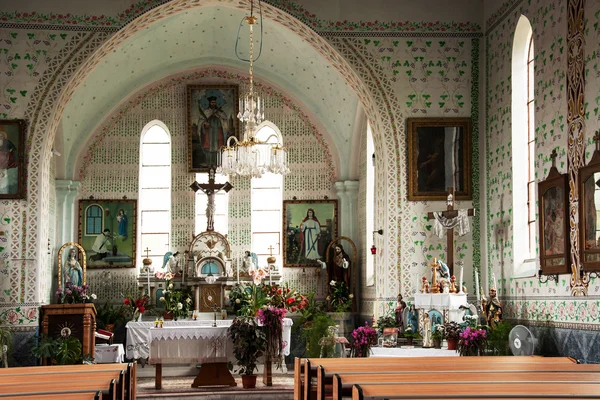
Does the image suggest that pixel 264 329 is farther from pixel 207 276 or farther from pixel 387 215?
pixel 207 276

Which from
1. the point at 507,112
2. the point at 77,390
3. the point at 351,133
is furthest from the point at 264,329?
the point at 77,390

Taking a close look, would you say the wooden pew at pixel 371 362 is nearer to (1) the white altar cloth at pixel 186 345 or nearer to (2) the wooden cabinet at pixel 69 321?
(1) the white altar cloth at pixel 186 345

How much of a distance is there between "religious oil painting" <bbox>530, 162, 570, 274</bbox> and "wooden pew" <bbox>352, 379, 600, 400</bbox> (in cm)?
562

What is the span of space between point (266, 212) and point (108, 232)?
3383mm

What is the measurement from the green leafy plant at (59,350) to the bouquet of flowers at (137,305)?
418 centimetres

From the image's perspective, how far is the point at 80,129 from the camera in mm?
18938

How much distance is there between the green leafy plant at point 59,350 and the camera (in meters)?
13.4

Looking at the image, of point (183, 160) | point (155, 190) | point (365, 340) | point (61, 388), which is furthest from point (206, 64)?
point (61, 388)

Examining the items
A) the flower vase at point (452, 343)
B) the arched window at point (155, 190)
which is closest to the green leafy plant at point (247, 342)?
the flower vase at point (452, 343)

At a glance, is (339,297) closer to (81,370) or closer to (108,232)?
(108,232)

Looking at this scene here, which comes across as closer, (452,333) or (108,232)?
(452,333)

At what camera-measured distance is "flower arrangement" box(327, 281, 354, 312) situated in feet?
59.9

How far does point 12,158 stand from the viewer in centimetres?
1421

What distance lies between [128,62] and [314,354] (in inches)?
277
